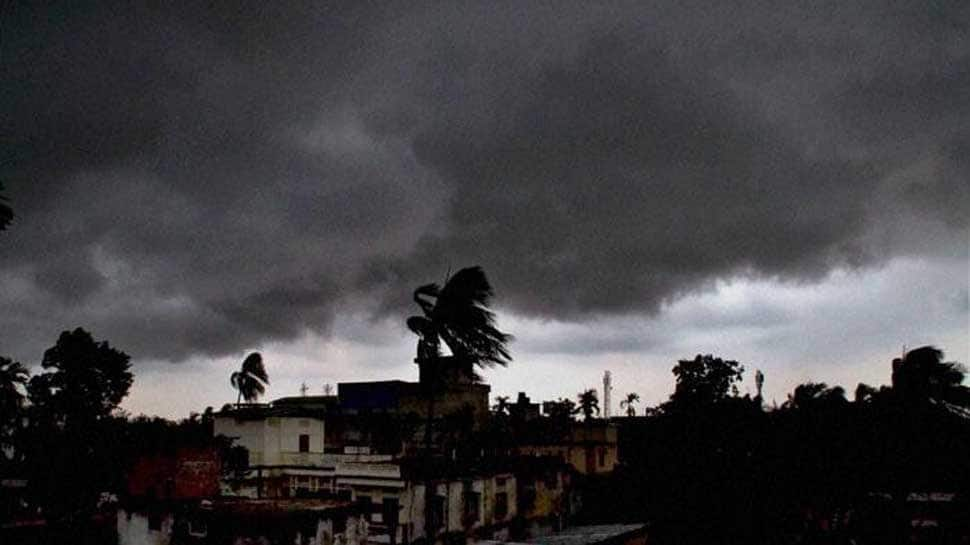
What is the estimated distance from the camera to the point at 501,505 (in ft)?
115

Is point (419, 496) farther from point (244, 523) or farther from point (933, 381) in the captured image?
point (933, 381)

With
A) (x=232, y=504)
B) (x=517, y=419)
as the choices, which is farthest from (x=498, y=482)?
(x=517, y=419)

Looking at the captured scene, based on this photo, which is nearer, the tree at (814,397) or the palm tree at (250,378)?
the tree at (814,397)

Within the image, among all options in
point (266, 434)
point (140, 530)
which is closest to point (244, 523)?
point (140, 530)

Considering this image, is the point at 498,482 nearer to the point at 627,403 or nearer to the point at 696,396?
the point at 696,396

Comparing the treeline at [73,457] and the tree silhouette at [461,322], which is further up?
the tree silhouette at [461,322]

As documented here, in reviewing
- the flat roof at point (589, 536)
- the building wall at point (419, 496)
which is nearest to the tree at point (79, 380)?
the building wall at point (419, 496)

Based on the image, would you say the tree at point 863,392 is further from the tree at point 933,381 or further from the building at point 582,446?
the building at point 582,446

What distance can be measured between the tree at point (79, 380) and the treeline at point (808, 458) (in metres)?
36.5

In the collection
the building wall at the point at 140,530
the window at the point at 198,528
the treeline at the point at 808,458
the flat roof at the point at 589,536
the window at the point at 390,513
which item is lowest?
the flat roof at the point at 589,536

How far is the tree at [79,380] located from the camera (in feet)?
149

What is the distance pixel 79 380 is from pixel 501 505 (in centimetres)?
2891

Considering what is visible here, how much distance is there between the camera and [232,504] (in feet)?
75.3

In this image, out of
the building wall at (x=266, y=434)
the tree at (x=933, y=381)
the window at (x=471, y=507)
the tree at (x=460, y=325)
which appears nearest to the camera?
the tree at (x=460, y=325)
